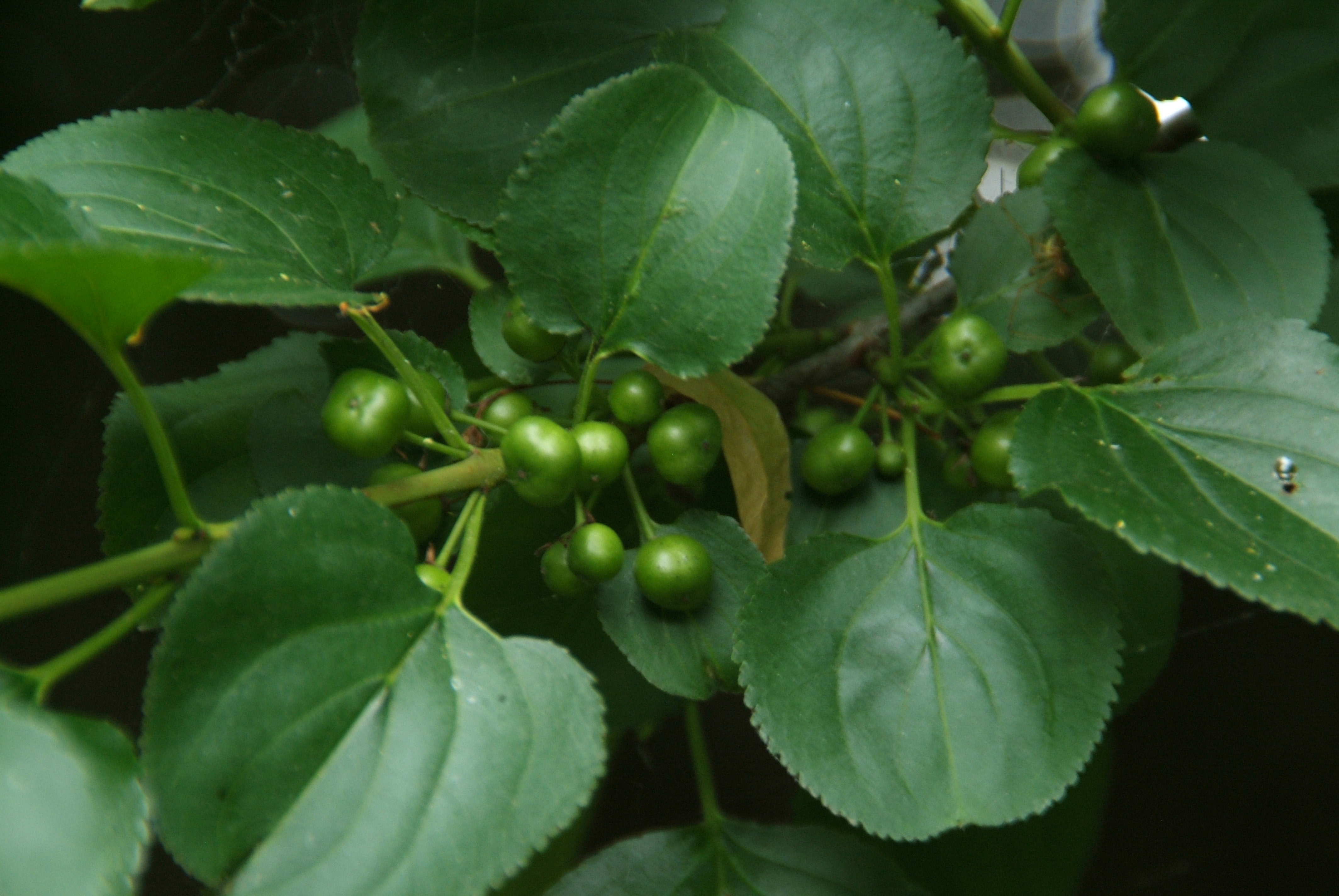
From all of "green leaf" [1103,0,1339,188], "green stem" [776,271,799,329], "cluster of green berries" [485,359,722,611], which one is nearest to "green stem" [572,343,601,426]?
"cluster of green berries" [485,359,722,611]

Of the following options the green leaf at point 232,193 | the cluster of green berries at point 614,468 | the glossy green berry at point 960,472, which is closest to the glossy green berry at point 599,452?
the cluster of green berries at point 614,468

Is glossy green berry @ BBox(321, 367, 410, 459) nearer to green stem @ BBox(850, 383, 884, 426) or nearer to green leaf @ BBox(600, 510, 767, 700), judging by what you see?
green leaf @ BBox(600, 510, 767, 700)

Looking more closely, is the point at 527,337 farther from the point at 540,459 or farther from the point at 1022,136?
the point at 1022,136

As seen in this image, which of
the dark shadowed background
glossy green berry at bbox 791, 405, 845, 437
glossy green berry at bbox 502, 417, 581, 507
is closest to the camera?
glossy green berry at bbox 502, 417, 581, 507

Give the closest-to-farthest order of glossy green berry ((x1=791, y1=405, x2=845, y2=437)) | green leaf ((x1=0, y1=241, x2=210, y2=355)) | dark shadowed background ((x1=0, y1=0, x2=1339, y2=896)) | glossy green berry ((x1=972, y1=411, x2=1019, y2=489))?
1. green leaf ((x1=0, y1=241, x2=210, y2=355))
2. glossy green berry ((x1=972, y1=411, x2=1019, y2=489))
3. glossy green berry ((x1=791, y1=405, x2=845, y2=437))
4. dark shadowed background ((x1=0, y1=0, x2=1339, y2=896))

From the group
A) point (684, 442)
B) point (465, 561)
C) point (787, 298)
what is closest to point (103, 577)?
point (465, 561)

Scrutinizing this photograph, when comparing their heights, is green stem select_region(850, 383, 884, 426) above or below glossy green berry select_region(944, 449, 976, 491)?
above

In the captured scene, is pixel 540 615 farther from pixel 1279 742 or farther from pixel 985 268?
pixel 1279 742
